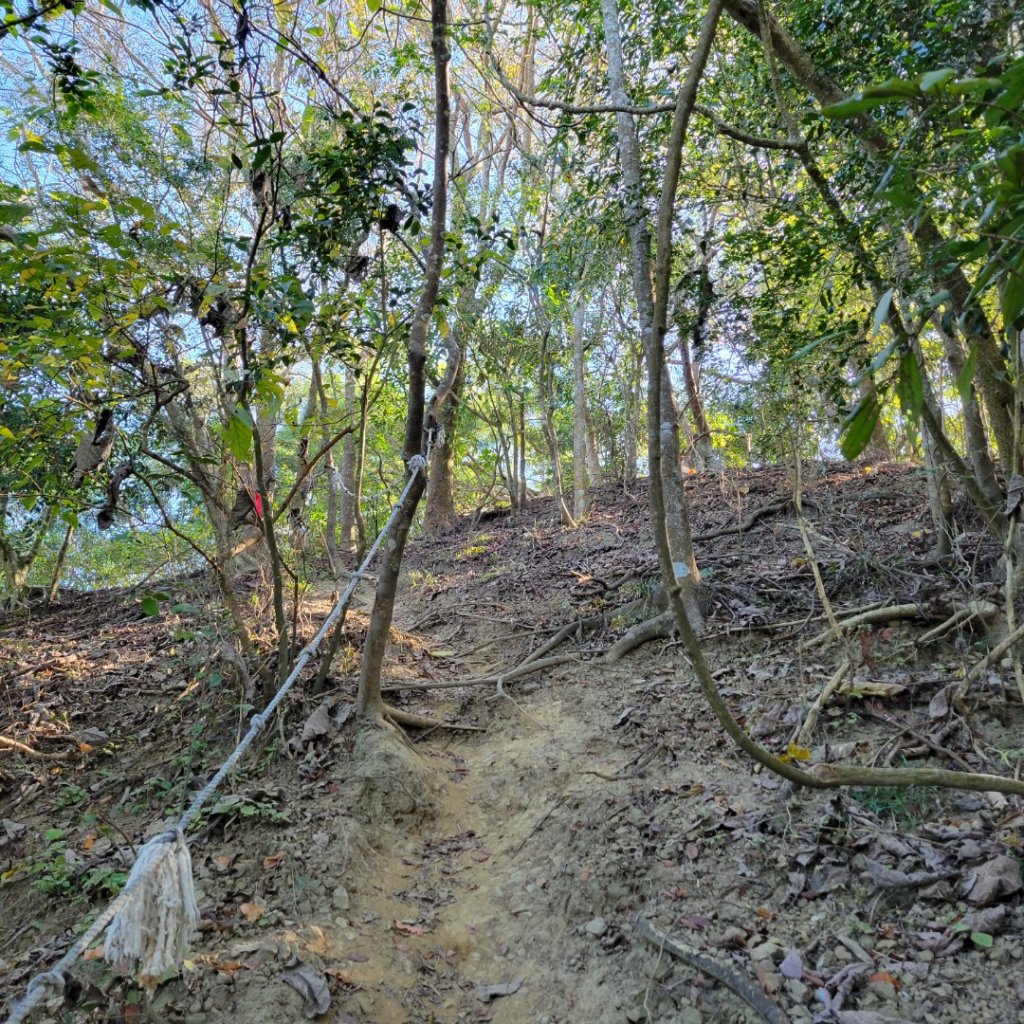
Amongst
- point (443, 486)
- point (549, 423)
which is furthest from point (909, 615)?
point (443, 486)

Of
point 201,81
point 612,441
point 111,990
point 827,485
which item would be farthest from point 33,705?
point 612,441

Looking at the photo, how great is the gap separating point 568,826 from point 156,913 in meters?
2.10

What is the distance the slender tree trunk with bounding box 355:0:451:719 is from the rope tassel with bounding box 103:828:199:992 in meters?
2.31

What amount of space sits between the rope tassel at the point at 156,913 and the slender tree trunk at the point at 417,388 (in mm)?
2312

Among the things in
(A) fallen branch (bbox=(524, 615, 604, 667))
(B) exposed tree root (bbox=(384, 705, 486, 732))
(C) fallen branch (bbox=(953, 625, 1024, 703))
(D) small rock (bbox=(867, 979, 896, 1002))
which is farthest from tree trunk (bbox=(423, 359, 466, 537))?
(D) small rock (bbox=(867, 979, 896, 1002))

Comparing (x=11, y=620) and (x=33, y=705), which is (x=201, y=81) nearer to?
(x=33, y=705)

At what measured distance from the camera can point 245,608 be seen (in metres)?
5.48

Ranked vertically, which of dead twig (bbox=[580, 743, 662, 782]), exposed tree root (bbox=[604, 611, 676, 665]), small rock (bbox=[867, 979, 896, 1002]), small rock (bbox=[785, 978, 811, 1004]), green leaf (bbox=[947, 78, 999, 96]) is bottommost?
small rock (bbox=[785, 978, 811, 1004])

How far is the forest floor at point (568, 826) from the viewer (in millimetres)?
2205

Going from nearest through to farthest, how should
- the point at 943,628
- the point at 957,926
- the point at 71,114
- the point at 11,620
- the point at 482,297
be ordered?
the point at 957,926, the point at 71,114, the point at 943,628, the point at 11,620, the point at 482,297

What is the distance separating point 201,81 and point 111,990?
3.95 meters

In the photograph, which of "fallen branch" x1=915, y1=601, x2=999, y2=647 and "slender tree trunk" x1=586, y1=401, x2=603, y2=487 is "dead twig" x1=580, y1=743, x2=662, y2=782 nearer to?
"fallen branch" x1=915, y1=601, x2=999, y2=647

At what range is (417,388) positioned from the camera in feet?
12.5

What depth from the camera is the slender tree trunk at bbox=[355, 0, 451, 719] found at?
3414mm
